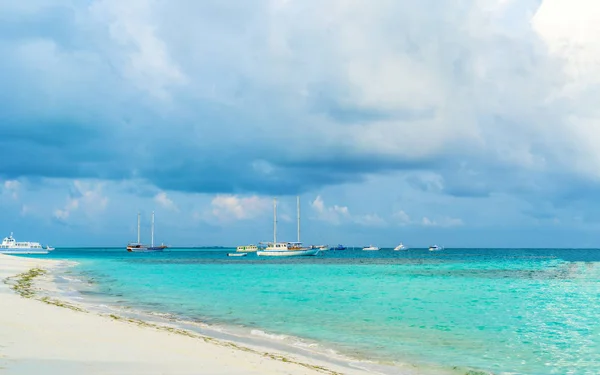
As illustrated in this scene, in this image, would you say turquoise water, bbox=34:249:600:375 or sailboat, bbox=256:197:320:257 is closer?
turquoise water, bbox=34:249:600:375

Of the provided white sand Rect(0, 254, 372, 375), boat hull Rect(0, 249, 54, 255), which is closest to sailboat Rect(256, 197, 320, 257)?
boat hull Rect(0, 249, 54, 255)

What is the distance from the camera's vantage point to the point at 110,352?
1530 cm

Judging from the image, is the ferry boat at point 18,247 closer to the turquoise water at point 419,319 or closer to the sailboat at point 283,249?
the sailboat at point 283,249

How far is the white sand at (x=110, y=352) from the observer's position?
13.0 meters

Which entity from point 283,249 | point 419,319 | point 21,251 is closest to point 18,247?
point 21,251

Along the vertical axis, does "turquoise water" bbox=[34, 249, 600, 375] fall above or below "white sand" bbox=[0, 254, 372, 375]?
below

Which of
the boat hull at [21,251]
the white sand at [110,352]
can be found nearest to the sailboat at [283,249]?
the boat hull at [21,251]

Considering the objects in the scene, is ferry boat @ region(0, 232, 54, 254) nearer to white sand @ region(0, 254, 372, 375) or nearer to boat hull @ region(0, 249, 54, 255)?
boat hull @ region(0, 249, 54, 255)

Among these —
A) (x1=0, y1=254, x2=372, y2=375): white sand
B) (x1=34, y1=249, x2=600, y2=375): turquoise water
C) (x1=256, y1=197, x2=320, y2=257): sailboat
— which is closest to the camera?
(x1=0, y1=254, x2=372, y2=375): white sand

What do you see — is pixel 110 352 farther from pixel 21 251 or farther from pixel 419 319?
pixel 21 251

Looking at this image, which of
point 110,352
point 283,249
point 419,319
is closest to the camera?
point 110,352

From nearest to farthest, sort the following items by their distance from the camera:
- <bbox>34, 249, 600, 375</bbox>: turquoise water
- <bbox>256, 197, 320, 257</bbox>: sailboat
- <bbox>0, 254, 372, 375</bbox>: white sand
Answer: <bbox>0, 254, 372, 375</bbox>: white sand → <bbox>34, 249, 600, 375</bbox>: turquoise water → <bbox>256, 197, 320, 257</bbox>: sailboat

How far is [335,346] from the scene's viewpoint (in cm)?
2053

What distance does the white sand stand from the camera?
13.0m
